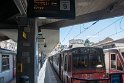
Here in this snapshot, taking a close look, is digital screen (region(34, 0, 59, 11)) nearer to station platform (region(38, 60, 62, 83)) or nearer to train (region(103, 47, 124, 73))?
train (region(103, 47, 124, 73))

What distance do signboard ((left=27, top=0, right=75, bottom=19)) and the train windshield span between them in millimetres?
4526

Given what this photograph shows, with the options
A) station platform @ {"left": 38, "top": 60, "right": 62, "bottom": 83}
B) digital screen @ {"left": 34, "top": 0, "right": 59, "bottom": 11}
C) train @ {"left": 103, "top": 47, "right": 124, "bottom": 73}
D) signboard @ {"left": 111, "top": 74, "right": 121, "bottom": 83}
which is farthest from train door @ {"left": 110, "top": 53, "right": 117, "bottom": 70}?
station platform @ {"left": 38, "top": 60, "right": 62, "bottom": 83}

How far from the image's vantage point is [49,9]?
28.9 feet

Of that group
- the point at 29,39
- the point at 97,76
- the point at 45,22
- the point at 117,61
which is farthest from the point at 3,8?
the point at 117,61

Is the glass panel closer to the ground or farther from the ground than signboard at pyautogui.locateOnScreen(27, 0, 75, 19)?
closer to the ground

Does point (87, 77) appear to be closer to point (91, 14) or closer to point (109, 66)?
point (109, 66)

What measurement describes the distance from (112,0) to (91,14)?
10.2ft

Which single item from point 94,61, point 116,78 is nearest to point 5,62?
point 94,61

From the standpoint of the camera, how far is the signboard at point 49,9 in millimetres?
8812

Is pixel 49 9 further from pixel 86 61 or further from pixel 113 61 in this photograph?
pixel 113 61

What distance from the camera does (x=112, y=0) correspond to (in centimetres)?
1188

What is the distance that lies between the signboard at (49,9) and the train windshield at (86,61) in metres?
4.53

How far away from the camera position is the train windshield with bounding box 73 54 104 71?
12.9 metres

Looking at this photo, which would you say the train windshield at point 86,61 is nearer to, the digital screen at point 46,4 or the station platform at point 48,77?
the digital screen at point 46,4
